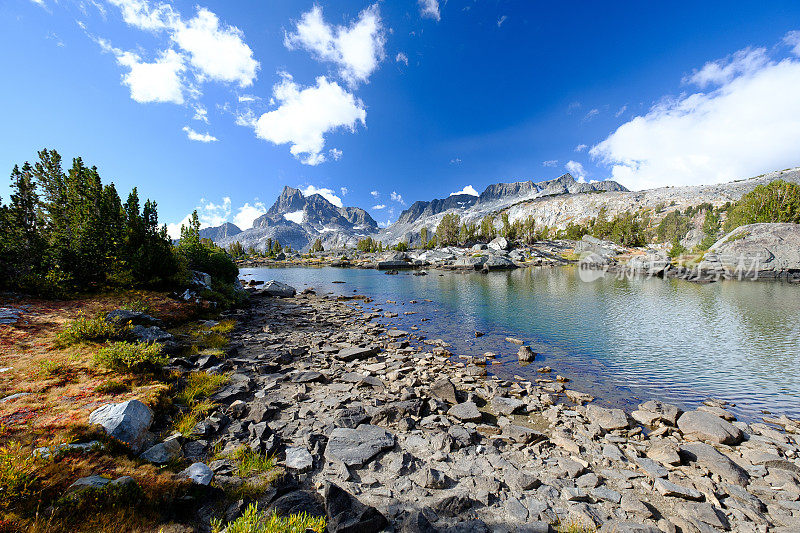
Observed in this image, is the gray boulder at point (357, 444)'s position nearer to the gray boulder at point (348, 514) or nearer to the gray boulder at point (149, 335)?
the gray boulder at point (348, 514)

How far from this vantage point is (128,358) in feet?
36.0

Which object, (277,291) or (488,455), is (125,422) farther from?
(277,291)

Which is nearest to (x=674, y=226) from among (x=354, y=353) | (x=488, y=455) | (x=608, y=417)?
(x=608, y=417)

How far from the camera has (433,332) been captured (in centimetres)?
2502

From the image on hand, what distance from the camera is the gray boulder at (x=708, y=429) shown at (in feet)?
31.7

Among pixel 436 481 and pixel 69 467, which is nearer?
pixel 69 467

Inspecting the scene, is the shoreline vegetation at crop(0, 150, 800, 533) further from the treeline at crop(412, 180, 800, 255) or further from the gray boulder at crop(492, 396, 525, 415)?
the treeline at crop(412, 180, 800, 255)

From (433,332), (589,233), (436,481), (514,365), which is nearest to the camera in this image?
(436,481)

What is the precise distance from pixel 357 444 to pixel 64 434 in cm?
705

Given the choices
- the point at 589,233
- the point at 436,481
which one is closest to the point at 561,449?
the point at 436,481

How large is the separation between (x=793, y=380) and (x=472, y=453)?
19.6m

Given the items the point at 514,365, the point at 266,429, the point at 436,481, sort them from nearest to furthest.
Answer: the point at 436,481, the point at 266,429, the point at 514,365

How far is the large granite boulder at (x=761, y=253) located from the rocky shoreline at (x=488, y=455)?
278 feet

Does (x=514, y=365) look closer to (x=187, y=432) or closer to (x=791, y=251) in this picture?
(x=187, y=432)
